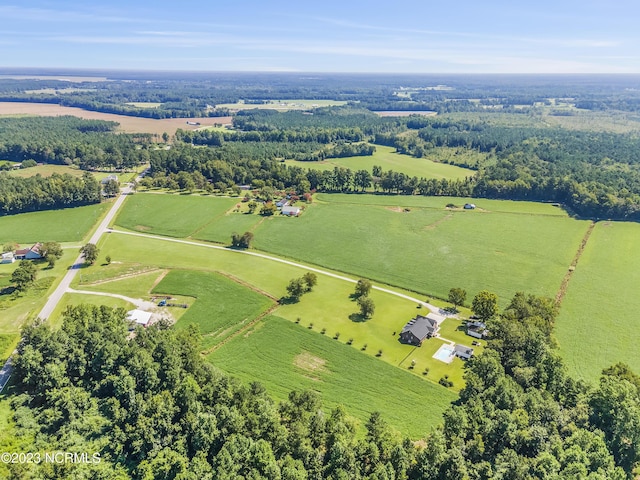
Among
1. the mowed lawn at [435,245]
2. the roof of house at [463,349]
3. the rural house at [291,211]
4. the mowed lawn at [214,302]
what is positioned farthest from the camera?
the rural house at [291,211]

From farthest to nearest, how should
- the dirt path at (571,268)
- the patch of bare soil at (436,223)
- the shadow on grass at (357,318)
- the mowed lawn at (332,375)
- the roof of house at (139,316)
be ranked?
the patch of bare soil at (436,223), the dirt path at (571,268), the shadow on grass at (357,318), the roof of house at (139,316), the mowed lawn at (332,375)

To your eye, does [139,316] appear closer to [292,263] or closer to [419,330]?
[292,263]

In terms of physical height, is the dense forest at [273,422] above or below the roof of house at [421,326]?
above

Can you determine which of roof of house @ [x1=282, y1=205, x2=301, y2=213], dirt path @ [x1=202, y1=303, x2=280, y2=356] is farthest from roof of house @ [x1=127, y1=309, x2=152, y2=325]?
roof of house @ [x1=282, y1=205, x2=301, y2=213]

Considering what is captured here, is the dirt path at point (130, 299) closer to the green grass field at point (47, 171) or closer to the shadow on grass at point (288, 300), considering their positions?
the shadow on grass at point (288, 300)

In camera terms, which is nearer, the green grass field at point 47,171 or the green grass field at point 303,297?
the green grass field at point 303,297

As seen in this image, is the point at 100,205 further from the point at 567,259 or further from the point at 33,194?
the point at 567,259

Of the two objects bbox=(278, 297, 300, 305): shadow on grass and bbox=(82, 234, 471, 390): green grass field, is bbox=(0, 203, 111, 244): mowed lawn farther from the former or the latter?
bbox=(278, 297, 300, 305): shadow on grass

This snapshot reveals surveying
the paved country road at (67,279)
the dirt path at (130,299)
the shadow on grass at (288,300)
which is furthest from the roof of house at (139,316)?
the shadow on grass at (288,300)
